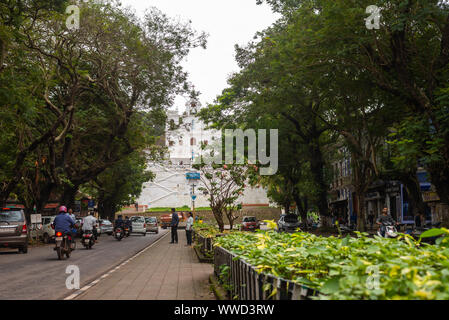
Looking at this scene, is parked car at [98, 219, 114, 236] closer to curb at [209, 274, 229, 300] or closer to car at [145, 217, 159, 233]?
car at [145, 217, 159, 233]

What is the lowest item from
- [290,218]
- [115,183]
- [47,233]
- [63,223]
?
[47,233]

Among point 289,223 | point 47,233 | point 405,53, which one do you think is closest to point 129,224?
point 47,233

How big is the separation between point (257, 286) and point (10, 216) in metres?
18.3

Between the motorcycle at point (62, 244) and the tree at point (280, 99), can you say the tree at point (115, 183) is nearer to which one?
the tree at point (280, 99)

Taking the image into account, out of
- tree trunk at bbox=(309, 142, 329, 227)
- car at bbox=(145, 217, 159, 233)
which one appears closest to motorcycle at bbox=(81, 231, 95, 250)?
tree trunk at bbox=(309, 142, 329, 227)

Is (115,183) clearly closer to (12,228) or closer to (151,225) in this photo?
(151,225)

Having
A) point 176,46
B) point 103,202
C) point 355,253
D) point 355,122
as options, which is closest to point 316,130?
point 355,122

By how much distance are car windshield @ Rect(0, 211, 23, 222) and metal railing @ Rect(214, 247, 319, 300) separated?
50.7 ft

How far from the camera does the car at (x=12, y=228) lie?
66.7 feet

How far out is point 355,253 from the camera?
4.23 m

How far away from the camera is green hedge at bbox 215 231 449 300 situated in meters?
2.78

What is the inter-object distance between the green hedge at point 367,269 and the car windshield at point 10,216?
57.8 ft

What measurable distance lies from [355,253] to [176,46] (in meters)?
22.7

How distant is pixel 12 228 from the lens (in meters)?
20.5
